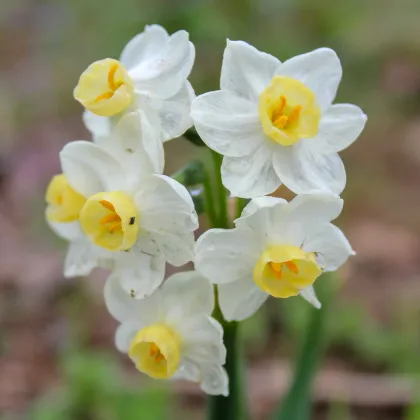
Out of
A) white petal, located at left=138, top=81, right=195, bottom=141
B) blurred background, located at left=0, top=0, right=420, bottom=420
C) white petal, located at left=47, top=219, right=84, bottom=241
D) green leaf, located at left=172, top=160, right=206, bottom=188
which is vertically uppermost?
white petal, located at left=138, top=81, right=195, bottom=141

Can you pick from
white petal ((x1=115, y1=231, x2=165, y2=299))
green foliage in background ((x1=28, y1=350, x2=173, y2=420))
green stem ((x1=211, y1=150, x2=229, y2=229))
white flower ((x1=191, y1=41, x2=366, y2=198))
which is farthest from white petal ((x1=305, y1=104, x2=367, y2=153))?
green foliage in background ((x1=28, y1=350, x2=173, y2=420))

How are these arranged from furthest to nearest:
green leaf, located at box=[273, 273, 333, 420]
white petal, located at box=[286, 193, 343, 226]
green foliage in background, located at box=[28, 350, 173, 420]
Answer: green foliage in background, located at box=[28, 350, 173, 420]
green leaf, located at box=[273, 273, 333, 420]
white petal, located at box=[286, 193, 343, 226]

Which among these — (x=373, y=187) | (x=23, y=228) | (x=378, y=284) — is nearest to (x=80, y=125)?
(x=23, y=228)

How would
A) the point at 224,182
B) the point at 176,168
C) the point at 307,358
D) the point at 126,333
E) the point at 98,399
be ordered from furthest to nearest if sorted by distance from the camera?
the point at 176,168
the point at 98,399
the point at 307,358
the point at 126,333
the point at 224,182

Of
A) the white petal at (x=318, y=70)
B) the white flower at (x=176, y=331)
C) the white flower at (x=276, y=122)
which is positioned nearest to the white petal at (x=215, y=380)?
the white flower at (x=176, y=331)

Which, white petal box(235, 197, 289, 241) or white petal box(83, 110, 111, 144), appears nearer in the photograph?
white petal box(235, 197, 289, 241)

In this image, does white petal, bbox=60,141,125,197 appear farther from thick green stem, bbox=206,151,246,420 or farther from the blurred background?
the blurred background

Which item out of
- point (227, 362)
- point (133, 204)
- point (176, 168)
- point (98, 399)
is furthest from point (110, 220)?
point (176, 168)

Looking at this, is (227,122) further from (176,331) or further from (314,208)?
(176,331)
